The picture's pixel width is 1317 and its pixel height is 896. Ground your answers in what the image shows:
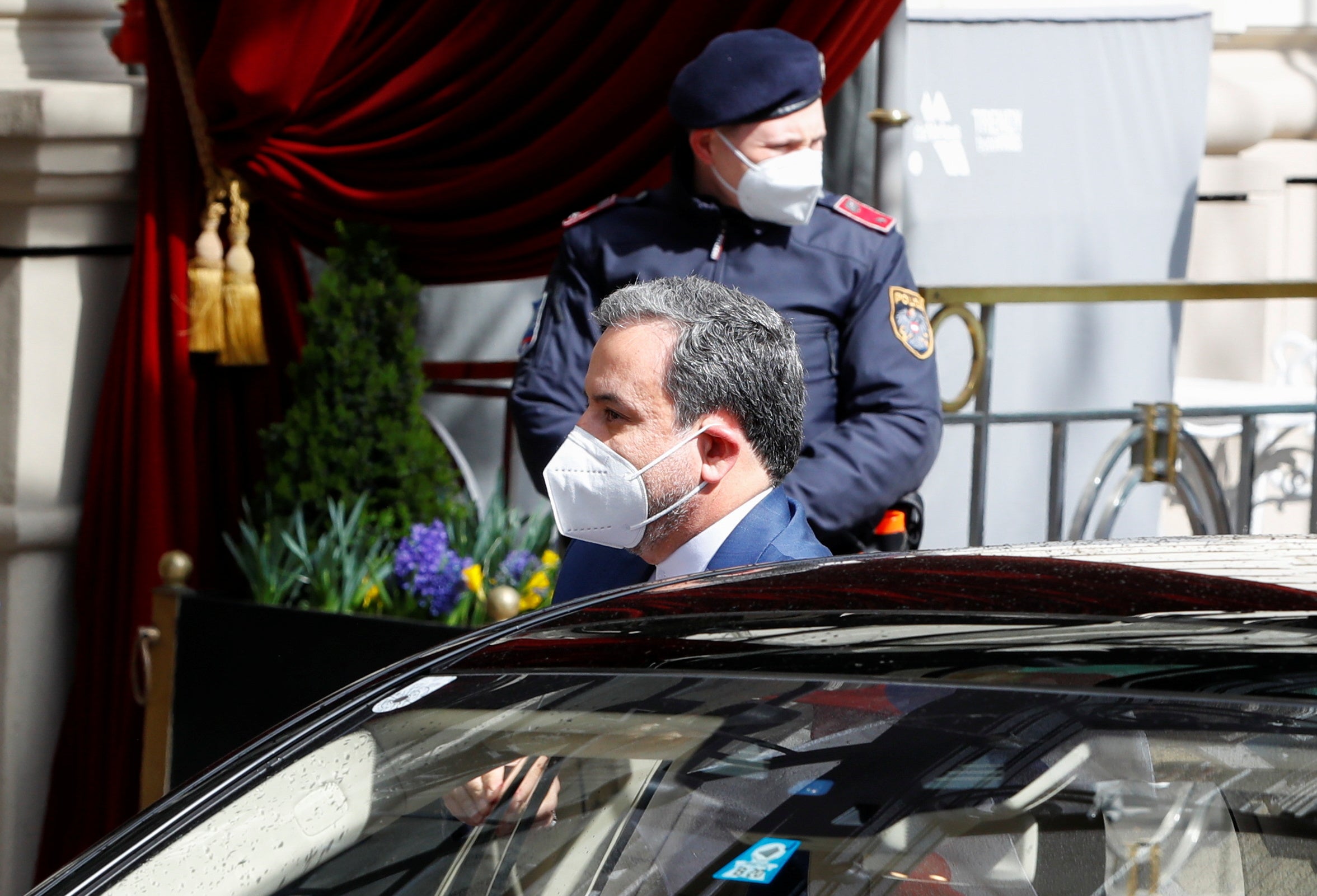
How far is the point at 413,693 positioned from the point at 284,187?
8.69ft

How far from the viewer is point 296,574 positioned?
3.68 metres

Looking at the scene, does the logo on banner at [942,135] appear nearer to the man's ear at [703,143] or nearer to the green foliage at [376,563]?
the green foliage at [376,563]

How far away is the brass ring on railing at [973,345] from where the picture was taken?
3500mm

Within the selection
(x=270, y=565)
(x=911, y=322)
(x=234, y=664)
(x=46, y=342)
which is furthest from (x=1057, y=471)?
(x=46, y=342)

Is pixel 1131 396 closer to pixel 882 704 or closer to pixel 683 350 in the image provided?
pixel 683 350

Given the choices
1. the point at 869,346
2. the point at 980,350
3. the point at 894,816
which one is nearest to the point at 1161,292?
the point at 980,350

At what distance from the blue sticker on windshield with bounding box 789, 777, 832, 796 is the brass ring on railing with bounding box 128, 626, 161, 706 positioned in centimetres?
277

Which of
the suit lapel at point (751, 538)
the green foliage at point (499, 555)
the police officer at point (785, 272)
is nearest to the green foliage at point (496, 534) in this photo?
the green foliage at point (499, 555)

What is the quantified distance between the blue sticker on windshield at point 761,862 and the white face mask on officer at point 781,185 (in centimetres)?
184

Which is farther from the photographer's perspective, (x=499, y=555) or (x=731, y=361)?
(x=499, y=555)

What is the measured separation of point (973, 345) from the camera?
3.48m

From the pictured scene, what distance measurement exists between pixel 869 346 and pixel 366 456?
1.31 metres

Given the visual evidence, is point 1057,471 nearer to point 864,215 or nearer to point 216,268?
point 864,215

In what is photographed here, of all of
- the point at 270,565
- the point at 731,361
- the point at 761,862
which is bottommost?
the point at 270,565
